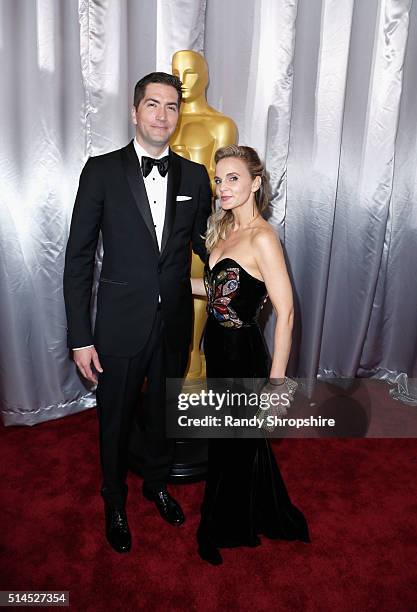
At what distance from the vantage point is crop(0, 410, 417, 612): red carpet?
1.75 metres

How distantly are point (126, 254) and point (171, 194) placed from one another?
0.26 metres

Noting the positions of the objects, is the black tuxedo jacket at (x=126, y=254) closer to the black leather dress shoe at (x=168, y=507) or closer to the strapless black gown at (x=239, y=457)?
the strapless black gown at (x=239, y=457)

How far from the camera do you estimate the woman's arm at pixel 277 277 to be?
166 centimetres

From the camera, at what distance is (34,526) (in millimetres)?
2025

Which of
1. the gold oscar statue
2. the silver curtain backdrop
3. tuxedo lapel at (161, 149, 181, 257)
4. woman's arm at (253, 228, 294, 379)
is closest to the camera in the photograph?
woman's arm at (253, 228, 294, 379)

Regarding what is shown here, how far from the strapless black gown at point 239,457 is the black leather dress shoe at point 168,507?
0.15 metres

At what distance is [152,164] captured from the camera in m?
1.76

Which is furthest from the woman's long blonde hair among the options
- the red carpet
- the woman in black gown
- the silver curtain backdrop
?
the red carpet

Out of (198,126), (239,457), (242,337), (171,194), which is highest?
(198,126)

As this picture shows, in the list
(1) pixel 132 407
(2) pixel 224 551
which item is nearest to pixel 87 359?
(1) pixel 132 407

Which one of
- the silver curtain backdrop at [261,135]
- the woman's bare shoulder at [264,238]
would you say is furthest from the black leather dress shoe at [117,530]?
the woman's bare shoulder at [264,238]

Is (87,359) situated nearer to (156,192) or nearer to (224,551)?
(156,192)

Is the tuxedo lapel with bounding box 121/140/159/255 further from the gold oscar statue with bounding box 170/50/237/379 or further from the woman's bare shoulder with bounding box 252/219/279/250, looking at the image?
the gold oscar statue with bounding box 170/50/237/379

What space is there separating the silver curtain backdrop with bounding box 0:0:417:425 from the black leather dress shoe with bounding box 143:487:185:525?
0.94 meters
